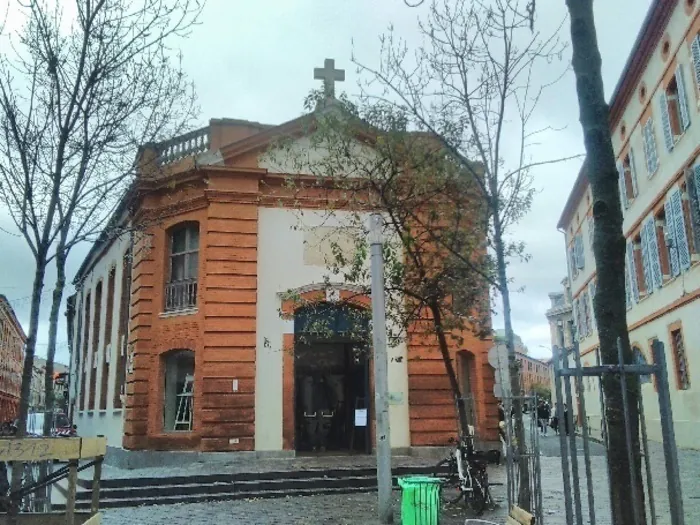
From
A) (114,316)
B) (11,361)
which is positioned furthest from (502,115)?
(11,361)

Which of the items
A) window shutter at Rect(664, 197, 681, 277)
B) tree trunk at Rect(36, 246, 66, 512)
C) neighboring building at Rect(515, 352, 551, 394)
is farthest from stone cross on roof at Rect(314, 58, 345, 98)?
neighboring building at Rect(515, 352, 551, 394)

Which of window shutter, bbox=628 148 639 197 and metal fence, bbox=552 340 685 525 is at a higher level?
window shutter, bbox=628 148 639 197

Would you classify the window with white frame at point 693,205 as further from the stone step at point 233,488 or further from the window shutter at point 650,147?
the stone step at point 233,488

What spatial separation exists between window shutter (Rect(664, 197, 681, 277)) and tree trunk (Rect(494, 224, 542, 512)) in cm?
1169

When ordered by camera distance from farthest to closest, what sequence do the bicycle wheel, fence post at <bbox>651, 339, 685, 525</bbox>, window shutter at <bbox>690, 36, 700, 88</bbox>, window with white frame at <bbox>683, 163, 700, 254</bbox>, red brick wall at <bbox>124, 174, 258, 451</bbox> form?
window with white frame at <bbox>683, 163, 700, 254</bbox> → red brick wall at <bbox>124, 174, 258, 451</bbox> → window shutter at <bbox>690, 36, 700, 88</bbox> → the bicycle wheel → fence post at <bbox>651, 339, 685, 525</bbox>

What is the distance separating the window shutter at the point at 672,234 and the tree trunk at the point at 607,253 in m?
16.3

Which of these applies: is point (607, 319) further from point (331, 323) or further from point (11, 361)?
point (11, 361)

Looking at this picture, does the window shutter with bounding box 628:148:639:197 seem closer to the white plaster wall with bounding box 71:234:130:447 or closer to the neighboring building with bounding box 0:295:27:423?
the white plaster wall with bounding box 71:234:130:447

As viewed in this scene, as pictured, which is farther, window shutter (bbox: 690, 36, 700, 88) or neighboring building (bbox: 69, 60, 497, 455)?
neighboring building (bbox: 69, 60, 497, 455)

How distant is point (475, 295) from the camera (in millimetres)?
13133

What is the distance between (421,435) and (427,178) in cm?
837

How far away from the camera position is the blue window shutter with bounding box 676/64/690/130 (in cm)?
1794

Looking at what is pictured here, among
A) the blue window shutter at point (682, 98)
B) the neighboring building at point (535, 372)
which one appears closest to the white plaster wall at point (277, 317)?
the blue window shutter at point (682, 98)

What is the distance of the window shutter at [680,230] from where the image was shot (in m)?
18.8
